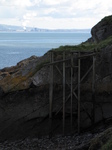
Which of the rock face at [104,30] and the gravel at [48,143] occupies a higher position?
the rock face at [104,30]

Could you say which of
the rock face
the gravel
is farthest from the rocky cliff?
the rock face

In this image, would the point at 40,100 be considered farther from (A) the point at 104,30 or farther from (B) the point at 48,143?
(A) the point at 104,30

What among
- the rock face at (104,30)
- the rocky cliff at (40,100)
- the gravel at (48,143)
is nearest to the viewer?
the gravel at (48,143)

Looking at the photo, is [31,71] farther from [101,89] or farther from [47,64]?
[101,89]

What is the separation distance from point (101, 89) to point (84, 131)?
280 centimetres

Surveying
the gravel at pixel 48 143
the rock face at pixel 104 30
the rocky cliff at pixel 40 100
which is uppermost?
the rock face at pixel 104 30

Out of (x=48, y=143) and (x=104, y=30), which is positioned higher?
(x=104, y=30)

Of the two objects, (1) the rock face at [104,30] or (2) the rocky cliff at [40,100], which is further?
(1) the rock face at [104,30]

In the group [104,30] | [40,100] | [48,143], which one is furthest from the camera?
[104,30]

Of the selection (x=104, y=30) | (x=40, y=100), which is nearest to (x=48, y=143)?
(x=40, y=100)

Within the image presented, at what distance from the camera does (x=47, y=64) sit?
83.6ft

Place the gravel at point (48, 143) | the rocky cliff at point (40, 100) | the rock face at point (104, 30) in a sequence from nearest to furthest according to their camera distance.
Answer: the gravel at point (48, 143)
the rocky cliff at point (40, 100)
the rock face at point (104, 30)

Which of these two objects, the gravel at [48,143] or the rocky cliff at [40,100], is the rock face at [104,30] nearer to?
the rocky cliff at [40,100]

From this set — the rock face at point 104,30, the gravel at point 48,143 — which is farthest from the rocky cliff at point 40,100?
the rock face at point 104,30
